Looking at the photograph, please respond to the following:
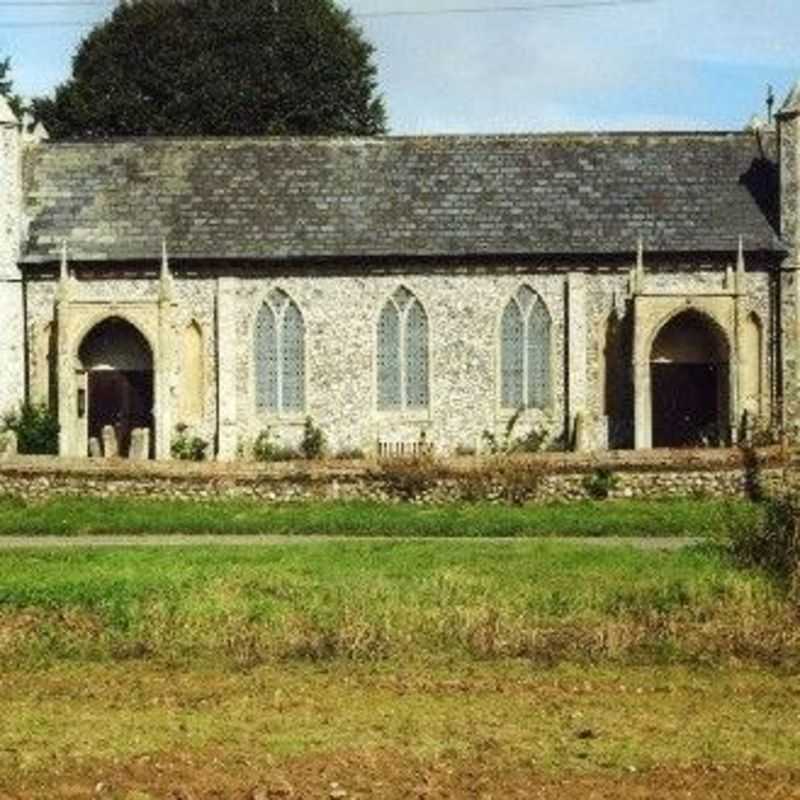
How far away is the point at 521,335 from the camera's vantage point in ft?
134

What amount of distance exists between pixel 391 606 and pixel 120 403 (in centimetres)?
2525

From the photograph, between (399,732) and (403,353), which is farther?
(403,353)

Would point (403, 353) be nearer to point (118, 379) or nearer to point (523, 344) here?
point (523, 344)

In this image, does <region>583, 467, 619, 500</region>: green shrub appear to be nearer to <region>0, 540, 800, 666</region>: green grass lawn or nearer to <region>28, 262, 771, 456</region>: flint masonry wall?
<region>0, 540, 800, 666</region>: green grass lawn

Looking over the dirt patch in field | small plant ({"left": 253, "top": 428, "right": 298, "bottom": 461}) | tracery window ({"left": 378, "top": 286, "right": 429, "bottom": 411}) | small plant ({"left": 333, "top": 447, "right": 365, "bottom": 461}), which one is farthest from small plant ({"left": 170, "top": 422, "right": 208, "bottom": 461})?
the dirt patch in field

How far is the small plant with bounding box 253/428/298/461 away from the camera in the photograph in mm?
39656

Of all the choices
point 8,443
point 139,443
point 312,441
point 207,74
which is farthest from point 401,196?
point 207,74

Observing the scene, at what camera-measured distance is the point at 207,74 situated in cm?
6038

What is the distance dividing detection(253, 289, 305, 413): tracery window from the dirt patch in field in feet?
92.1

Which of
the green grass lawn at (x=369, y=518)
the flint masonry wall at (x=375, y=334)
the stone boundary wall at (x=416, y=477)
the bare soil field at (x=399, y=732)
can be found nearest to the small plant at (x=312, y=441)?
the flint masonry wall at (x=375, y=334)

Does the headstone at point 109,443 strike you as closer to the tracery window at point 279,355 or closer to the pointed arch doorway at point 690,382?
the tracery window at point 279,355

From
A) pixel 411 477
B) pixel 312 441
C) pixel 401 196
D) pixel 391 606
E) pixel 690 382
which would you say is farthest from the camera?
pixel 690 382

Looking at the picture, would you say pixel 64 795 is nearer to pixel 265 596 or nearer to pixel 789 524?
pixel 265 596

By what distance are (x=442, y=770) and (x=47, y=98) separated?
5389 cm
